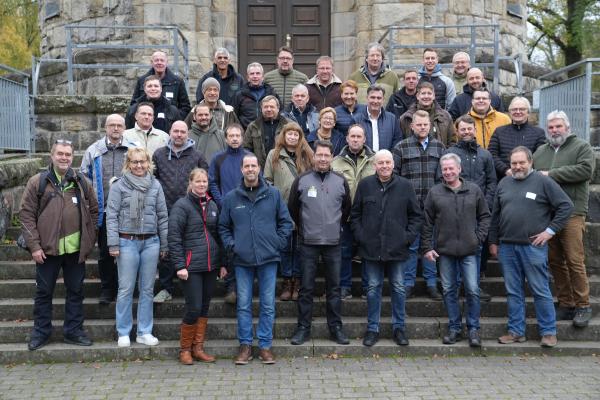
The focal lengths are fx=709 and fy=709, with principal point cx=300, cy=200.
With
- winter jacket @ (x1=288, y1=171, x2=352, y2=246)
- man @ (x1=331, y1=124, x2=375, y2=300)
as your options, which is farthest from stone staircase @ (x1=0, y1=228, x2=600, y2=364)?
winter jacket @ (x1=288, y1=171, x2=352, y2=246)

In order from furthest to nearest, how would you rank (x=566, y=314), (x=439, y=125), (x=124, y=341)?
(x=439, y=125) → (x=566, y=314) → (x=124, y=341)

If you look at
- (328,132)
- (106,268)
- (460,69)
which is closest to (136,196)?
(106,268)

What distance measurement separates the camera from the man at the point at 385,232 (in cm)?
665

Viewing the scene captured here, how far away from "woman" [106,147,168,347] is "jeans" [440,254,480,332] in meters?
2.68

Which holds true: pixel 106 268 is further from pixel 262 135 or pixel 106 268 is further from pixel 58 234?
pixel 262 135

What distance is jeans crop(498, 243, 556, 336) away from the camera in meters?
6.65

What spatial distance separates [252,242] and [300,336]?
1.05m

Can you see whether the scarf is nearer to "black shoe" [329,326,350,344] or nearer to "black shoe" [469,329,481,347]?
"black shoe" [329,326,350,344]

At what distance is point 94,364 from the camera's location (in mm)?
6426

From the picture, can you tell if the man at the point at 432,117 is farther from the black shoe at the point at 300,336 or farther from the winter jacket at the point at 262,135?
the black shoe at the point at 300,336

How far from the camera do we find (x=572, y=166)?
6.89m

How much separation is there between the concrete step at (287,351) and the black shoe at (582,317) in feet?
0.75

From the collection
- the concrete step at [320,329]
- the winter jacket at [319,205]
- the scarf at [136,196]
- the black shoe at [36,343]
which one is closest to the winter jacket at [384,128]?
the winter jacket at [319,205]

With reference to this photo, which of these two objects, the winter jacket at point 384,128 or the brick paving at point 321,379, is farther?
the winter jacket at point 384,128
